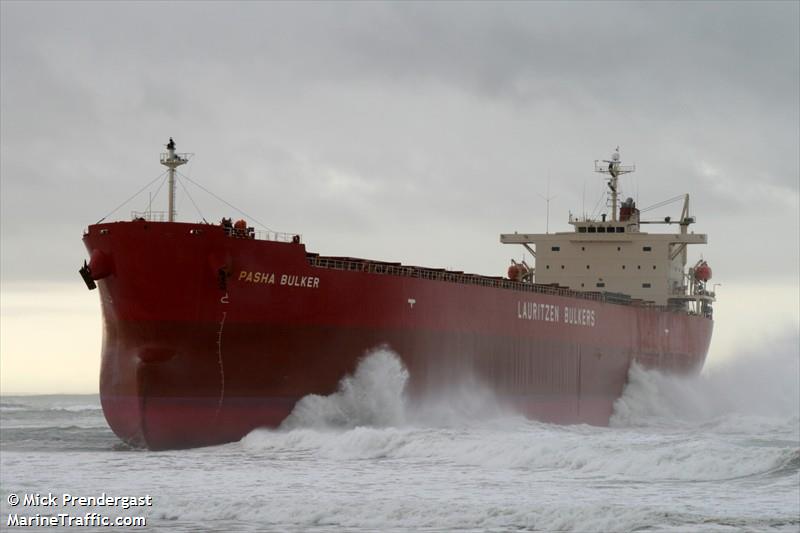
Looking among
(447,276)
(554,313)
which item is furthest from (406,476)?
(554,313)

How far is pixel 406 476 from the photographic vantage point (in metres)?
24.0

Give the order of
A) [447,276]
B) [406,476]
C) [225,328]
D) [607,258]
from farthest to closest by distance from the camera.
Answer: [607,258] < [447,276] < [225,328] < [406,476]

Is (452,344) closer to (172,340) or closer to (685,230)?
(172,340)

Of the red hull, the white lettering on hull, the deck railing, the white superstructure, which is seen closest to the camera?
the red hull

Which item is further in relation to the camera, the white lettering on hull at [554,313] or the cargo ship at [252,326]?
the white lettering on hull at [554,313]

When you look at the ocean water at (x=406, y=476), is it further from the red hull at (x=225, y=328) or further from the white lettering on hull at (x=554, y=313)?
the white lettering on hull at (x=554, y=313)

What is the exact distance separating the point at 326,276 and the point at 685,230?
24697mm

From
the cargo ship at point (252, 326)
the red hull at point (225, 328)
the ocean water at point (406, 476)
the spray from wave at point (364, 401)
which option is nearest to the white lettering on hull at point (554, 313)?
the cargo ship at point (252, 326)

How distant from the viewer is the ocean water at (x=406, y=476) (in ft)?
64.3

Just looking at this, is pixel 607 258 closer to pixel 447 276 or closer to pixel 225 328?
pixel 447 276

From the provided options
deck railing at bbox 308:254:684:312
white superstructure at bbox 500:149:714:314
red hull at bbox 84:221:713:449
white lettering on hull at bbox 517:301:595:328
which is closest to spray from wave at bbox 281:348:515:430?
red hull at bbox 84:221:713:449

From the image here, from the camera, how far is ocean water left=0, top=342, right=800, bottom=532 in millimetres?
19609

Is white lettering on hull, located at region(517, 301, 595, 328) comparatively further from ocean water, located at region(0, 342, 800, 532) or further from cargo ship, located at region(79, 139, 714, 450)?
ocean water, located at region(0, 342, 800, 532)

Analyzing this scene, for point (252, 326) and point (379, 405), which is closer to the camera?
point (252, 326)
